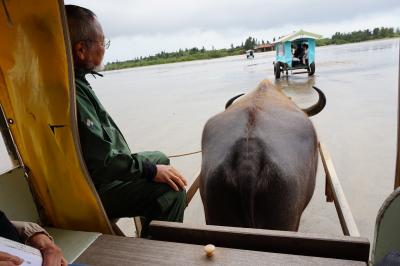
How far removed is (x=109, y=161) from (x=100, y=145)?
9cm

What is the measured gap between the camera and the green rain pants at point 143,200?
6.18ft

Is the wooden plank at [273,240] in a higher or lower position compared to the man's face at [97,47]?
lower

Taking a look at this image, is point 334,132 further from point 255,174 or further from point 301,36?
point 301,36

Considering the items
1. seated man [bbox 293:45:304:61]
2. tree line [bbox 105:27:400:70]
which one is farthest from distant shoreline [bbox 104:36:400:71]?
seated man [bbox 293:45:304:61]

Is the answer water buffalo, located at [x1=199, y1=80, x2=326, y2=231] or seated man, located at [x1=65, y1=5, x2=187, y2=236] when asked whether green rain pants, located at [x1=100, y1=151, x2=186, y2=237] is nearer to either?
seated man, located at [x1=65, y1=5, x2=187, y2=236]

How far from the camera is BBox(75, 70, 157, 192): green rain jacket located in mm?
1536

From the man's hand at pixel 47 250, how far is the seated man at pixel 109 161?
436mm

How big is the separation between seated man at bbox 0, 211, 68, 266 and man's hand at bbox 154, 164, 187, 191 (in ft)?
2.41

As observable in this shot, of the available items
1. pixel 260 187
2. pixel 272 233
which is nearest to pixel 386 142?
pixel 260 187

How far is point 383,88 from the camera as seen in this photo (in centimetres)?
899

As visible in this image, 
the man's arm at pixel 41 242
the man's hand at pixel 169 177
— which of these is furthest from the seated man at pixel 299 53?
the man's arm at pixel 41 242

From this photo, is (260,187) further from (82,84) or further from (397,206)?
(82,84)

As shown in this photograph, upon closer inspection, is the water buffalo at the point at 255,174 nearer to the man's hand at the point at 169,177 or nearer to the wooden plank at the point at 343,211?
the man's hand at the point at 169,177

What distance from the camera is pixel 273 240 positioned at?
4.37 feet
